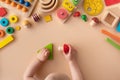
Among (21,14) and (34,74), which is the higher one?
(21,14)

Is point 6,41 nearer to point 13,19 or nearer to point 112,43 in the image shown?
point 13,19

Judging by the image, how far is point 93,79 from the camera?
2.32ft

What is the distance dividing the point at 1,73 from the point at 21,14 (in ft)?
0.53

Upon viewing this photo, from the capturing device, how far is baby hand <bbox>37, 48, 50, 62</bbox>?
0.70m

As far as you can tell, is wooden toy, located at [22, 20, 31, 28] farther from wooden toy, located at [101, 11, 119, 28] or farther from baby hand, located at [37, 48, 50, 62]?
wooden toy, located at [101, 11, 119, 28]

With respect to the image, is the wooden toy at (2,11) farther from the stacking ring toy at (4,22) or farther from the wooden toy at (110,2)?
the wooden toy at (110,2)

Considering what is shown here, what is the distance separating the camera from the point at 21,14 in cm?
72

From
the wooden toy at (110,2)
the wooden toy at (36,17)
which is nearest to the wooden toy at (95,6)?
the wooden toy at (110,2)

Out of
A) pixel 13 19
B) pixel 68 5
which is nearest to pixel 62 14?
pixel 68 5

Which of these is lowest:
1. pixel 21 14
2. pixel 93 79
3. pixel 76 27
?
pixel 93 79

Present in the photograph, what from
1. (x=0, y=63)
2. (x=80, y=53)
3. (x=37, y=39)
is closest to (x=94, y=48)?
(x=80, y=53)

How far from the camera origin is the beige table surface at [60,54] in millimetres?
703

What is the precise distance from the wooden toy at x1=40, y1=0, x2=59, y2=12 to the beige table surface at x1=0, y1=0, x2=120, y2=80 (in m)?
0.02

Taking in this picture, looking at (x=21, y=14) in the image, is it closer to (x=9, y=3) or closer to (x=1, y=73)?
(x=9, y=3)
